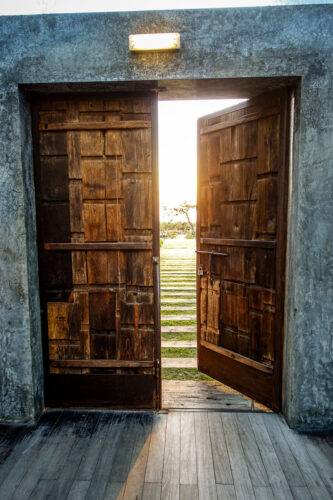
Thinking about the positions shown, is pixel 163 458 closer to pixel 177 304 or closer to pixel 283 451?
pixel 283 451

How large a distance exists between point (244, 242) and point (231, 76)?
1.32 metres

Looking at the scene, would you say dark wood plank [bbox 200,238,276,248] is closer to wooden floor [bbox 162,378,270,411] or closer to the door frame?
the door frame

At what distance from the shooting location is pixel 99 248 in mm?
2521

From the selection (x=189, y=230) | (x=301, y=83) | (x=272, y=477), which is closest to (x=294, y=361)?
(x=272, y=477)

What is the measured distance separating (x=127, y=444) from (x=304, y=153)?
2496mm

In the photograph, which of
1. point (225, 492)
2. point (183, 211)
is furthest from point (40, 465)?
point (183, 211)

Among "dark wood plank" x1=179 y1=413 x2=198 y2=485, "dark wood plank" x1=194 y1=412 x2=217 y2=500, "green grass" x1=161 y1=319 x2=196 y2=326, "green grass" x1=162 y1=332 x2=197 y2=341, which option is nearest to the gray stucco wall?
"dark wood plank" x1=194 y1=412 x2=217 y2=500

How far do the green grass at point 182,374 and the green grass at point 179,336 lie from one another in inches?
29.5

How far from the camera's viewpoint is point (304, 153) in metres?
2.20

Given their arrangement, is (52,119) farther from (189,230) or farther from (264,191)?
(189,230)

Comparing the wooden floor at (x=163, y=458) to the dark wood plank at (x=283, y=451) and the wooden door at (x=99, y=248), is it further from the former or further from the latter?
the wooden door at (x=99, y=248)

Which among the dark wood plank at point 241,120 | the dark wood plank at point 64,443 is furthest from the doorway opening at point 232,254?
the dark wood plank at point 64,443

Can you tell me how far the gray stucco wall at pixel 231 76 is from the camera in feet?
7.02

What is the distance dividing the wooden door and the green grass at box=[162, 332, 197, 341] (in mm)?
1514
